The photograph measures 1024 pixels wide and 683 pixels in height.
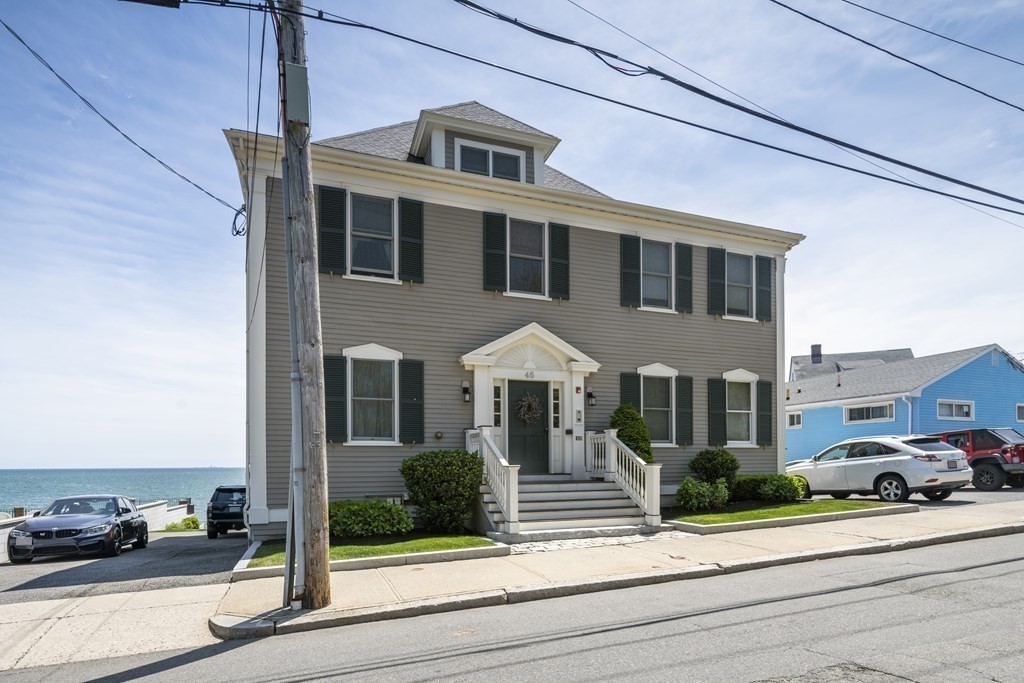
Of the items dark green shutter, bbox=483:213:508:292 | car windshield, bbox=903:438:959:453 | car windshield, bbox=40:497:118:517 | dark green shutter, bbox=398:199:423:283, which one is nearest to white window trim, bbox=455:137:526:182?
dark green shutter, bbox=483:213:508:292

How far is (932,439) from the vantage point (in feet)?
58.5

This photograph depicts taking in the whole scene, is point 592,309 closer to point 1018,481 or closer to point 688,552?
point 688,552

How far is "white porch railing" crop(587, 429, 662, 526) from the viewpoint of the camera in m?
13.5

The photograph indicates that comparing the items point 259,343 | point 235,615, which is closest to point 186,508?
point 259,343

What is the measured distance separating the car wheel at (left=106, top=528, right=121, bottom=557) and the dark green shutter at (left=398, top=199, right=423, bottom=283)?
7.39 meters

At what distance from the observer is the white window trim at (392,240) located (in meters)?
13.9

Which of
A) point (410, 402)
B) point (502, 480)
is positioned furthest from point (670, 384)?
point (410, 402)

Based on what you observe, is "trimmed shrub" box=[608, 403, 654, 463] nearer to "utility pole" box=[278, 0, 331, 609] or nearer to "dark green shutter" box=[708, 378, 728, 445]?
"dark green shutter" box=[708, 378, 728, 445]

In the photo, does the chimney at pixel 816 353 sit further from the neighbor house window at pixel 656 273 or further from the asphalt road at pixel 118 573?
the asphalt road at pixel 118 573

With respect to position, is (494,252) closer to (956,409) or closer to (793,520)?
(793,520)

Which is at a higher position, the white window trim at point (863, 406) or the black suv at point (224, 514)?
the white window trim at point (863, 406)

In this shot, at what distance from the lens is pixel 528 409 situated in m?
15.1

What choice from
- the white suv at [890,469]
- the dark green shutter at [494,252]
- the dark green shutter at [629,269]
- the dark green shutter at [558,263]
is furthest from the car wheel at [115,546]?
the white suv at [890,469]

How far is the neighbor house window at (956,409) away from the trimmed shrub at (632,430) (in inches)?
698
